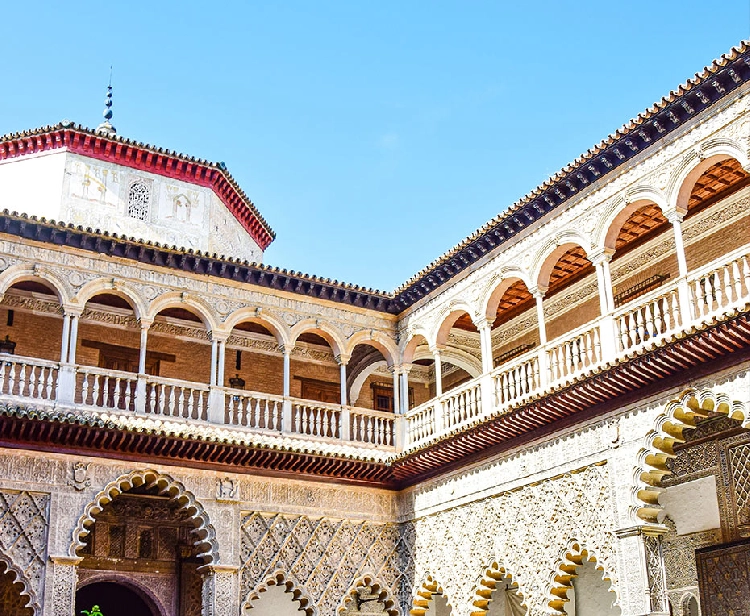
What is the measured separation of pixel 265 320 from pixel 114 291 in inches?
75.8

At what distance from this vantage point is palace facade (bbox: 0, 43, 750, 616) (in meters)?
8.98

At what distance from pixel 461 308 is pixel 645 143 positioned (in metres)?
3.46

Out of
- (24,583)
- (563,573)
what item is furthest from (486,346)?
(24,583)

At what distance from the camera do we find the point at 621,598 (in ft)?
28.7

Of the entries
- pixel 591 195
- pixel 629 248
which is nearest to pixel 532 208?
pixel 591 195

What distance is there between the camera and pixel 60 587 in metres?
10.0

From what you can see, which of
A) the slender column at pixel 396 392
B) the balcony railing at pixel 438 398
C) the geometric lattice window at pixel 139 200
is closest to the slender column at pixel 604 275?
the balcony railing at pixel 438 398

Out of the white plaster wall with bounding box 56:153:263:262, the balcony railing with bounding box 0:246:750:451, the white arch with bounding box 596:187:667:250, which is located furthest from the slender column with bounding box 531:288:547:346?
the white plaster wall with bounding box 56:153:263:262

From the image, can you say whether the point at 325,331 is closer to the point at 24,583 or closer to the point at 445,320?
the point at 445,320

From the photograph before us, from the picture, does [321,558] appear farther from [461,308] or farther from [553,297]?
[553,297]

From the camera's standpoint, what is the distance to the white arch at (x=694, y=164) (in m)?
8.60

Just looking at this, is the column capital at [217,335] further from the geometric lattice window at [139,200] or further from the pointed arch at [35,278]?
the geometric lattice window at [139,200]

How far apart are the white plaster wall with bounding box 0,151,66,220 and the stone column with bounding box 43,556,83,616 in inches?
215

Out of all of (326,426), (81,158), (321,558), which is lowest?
(321,558)
